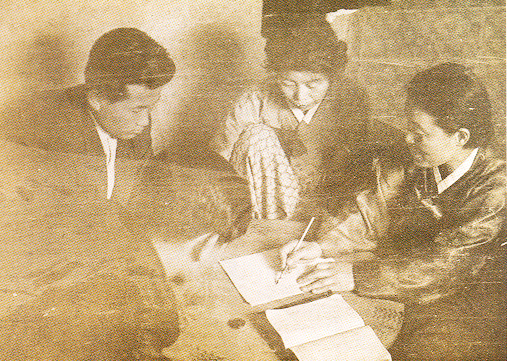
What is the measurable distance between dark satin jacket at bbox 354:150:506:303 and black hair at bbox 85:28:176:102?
62.1 inches

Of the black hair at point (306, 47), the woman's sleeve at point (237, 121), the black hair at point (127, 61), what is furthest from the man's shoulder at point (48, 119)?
the black hair at point (306, 47)

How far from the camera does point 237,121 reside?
234cm

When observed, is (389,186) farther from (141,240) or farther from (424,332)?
(141,240)

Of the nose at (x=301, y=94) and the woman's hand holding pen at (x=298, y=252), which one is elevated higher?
the nose at (x=301, y=94)

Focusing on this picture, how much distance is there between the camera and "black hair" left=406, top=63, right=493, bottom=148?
2.30 m

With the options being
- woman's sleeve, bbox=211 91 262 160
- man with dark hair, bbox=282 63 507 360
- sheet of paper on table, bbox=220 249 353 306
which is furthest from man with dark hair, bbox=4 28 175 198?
man with dark hair, bbox=282 63 507 360

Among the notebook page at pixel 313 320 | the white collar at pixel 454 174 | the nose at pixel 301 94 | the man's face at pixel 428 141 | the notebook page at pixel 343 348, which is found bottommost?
the notebook page at pixel 343 348

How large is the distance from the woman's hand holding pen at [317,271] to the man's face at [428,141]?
0.83 m

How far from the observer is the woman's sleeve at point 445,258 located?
242 centimetres

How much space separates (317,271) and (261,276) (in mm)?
364

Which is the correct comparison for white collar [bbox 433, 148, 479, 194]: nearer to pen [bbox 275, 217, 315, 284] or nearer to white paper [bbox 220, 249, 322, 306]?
pen [bbox 275, 217, 315, 284]

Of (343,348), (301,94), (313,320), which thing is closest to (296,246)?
(313,320)

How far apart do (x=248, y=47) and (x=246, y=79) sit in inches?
7.3

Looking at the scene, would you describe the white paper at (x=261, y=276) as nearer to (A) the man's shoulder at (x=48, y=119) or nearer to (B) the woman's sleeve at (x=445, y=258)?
(B) the woman's sleeve at (x=445, y=258)
